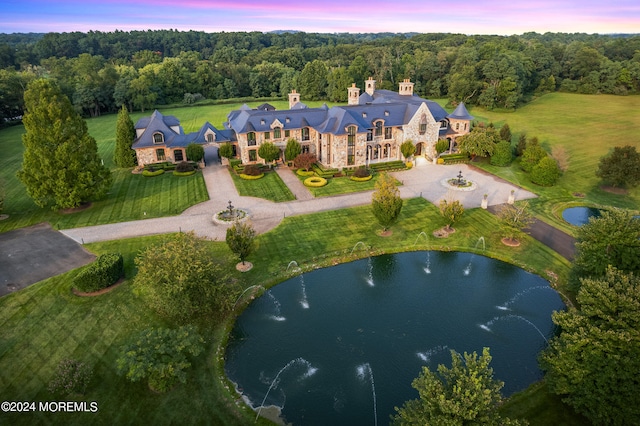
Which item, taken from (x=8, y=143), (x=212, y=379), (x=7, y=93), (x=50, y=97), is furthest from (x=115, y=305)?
(x=7, y=93)

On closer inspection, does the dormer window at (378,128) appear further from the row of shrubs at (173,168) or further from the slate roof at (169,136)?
Answer: the row of shrubs at (173,168)

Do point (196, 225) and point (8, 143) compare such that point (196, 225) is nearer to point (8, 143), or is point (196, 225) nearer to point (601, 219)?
point (601, 219)

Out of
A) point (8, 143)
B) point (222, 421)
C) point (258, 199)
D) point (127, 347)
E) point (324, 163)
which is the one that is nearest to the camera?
point (222, 421)

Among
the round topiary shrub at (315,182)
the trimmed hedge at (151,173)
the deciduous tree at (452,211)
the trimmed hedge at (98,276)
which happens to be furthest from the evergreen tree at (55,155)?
the deciduous tree at (452,211)

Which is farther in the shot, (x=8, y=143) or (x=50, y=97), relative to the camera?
(x=8, y=143)

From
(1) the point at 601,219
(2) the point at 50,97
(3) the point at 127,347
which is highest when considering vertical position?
(2) the point at 50,97
